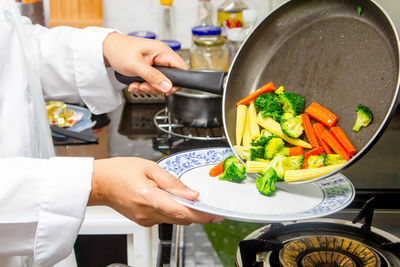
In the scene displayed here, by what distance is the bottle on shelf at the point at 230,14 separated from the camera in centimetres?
167

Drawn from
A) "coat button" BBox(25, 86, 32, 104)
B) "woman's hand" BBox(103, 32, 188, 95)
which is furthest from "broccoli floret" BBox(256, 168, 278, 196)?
"coat button" BBox(25, 86, 32, 104)

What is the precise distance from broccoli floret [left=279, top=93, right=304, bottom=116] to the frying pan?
0.02 meters

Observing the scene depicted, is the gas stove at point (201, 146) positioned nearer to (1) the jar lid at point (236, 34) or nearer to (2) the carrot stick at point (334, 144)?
(2) the carrot stick at point (334, 144)

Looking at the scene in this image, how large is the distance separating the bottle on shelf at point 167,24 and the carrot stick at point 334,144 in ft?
3.49

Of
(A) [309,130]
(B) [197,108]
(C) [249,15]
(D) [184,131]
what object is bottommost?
(D) [184,131]

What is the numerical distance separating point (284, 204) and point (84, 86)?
1.77ft

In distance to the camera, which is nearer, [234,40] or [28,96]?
[28,96]

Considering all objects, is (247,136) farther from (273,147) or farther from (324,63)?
(324,63)

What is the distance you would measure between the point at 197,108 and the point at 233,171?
1.58ft

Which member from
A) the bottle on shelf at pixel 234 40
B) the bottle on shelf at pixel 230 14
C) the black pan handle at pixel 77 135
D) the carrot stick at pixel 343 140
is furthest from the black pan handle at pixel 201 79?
the bottle on shelf at pixel 230 14

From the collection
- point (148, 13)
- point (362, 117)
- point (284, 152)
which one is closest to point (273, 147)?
point (284, 152)

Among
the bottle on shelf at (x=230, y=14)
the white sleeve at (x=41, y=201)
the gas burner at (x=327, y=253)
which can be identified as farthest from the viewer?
the bottle on shelf at (x=230, y=14)

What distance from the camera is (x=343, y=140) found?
30.4 inches

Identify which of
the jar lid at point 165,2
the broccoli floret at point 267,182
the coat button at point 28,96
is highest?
the jar lid at point 165,2
